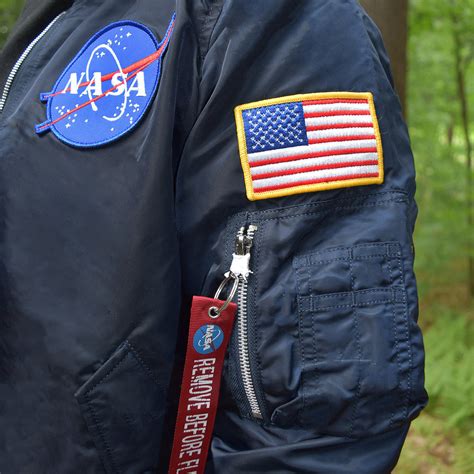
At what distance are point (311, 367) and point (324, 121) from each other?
410 millimetres

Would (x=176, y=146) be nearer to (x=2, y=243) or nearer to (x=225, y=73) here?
(x=225, y=73)

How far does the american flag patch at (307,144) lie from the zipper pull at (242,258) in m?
0.07

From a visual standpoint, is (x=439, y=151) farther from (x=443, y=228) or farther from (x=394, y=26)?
(x=394, y=26)

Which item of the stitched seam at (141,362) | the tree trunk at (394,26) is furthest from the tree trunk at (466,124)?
the stitched seam at (141,362)

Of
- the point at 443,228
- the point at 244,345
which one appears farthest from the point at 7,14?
the point at 443,228

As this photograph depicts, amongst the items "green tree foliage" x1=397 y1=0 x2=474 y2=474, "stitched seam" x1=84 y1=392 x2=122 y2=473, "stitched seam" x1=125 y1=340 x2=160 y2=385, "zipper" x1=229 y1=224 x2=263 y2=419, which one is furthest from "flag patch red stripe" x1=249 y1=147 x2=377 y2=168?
"green tree foliage" x1=397 y1=0 x2=474 y2=474

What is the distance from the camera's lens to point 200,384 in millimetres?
1049

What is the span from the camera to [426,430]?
156 inches

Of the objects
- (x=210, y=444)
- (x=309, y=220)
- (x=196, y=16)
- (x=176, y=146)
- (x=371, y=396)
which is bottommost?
(x=210, y=444)

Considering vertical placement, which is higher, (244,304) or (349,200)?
(349,200)

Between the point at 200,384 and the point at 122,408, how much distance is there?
0.47 feet

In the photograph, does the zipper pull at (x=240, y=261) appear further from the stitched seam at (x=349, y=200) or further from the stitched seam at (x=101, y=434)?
the stitched seam at (x=101, y=434)

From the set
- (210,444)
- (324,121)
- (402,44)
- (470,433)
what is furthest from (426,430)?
(324,121)

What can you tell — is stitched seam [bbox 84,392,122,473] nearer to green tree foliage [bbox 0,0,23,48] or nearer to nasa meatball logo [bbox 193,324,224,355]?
nasa meatball logo [bbox 193,324,224,355]
